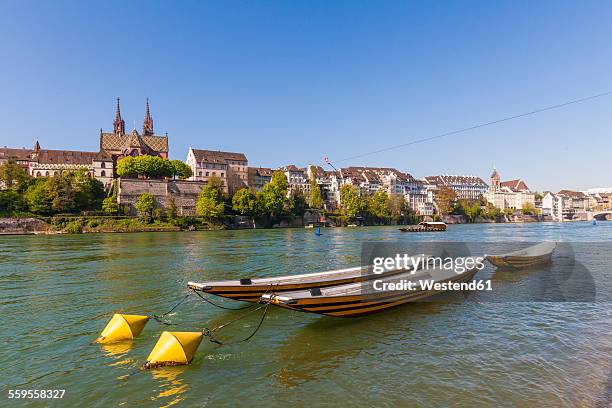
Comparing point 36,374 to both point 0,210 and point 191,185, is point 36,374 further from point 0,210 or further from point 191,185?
point 191,185

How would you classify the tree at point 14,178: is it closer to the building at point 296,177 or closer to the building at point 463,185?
the building at point 296,177

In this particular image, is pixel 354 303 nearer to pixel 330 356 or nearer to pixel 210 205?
pixel 330 356

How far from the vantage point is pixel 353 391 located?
7.68 metres

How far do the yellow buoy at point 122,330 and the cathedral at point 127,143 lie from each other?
11058 centimetres

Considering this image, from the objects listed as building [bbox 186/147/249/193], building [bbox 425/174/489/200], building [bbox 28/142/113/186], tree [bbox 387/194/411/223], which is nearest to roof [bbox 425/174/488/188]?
building [bbox 425/174/489/200]

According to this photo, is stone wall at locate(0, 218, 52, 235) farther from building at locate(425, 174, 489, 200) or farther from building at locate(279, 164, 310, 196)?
building at locate(425, 174, 489, 200)

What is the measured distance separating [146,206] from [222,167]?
42.7 metres

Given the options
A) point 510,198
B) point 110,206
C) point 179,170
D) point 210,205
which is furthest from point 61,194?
point 510,198

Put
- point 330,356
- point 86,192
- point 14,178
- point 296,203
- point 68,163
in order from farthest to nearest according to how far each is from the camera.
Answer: point 296,203 → point 68,163 → point 86,192 → point 14,178 → point 330,356

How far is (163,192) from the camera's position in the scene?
9138 cm

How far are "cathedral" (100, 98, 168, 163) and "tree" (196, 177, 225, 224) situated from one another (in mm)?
32310

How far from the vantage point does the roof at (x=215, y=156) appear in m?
119

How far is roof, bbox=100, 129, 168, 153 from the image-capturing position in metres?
111

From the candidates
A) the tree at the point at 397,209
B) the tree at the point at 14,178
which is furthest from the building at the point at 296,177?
the tree at the point at 14,178
